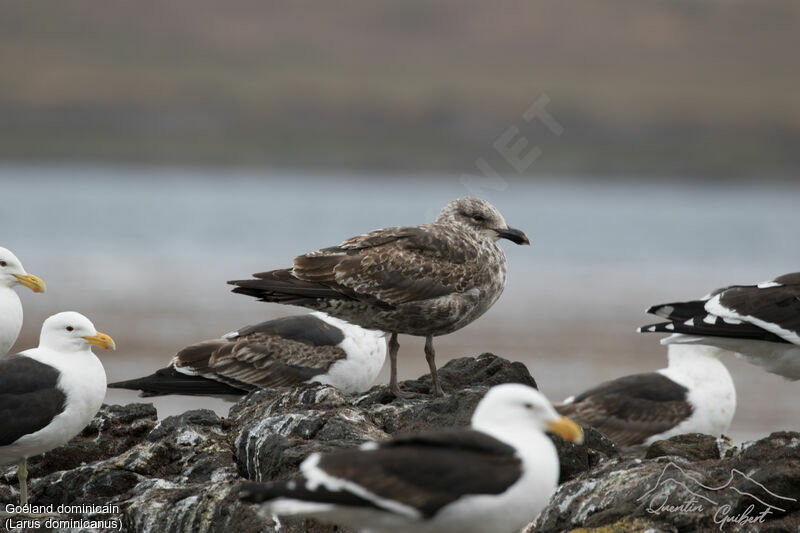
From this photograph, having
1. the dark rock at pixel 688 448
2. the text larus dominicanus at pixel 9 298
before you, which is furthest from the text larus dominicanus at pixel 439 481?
the text larus dominicanus at pixel 9 298

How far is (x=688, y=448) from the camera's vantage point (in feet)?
24.9

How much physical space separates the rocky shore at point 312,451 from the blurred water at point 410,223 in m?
5.05

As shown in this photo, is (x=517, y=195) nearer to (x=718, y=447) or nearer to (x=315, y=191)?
(x=315, y=191)

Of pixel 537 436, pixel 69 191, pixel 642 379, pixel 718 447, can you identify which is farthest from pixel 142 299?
pixel 69 191

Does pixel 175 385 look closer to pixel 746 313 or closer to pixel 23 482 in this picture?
pixel 23 482

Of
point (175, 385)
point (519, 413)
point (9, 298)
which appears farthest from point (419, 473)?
point (175, 385)

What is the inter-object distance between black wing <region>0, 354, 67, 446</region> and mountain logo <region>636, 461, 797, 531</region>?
3747mm

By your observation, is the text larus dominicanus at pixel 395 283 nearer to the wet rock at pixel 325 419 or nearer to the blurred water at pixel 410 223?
the wet rock at pixel 325 419

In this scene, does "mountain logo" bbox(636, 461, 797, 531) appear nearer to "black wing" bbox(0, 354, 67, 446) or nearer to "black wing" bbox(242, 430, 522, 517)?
"black wing" bbox(242, 430, 522, 517)

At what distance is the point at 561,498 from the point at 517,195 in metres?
76.8

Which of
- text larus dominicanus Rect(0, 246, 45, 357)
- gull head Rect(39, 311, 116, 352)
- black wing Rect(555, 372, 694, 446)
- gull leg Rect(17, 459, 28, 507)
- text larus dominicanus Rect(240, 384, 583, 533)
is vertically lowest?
text larus dominicanus Rect(240, 384, 583, 533)

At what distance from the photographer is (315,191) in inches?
3307

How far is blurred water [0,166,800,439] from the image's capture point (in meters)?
18.0

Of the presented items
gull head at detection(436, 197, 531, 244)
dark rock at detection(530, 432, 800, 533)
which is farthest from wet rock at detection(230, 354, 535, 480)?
gull head at detection(436, 197, 531, 244)
